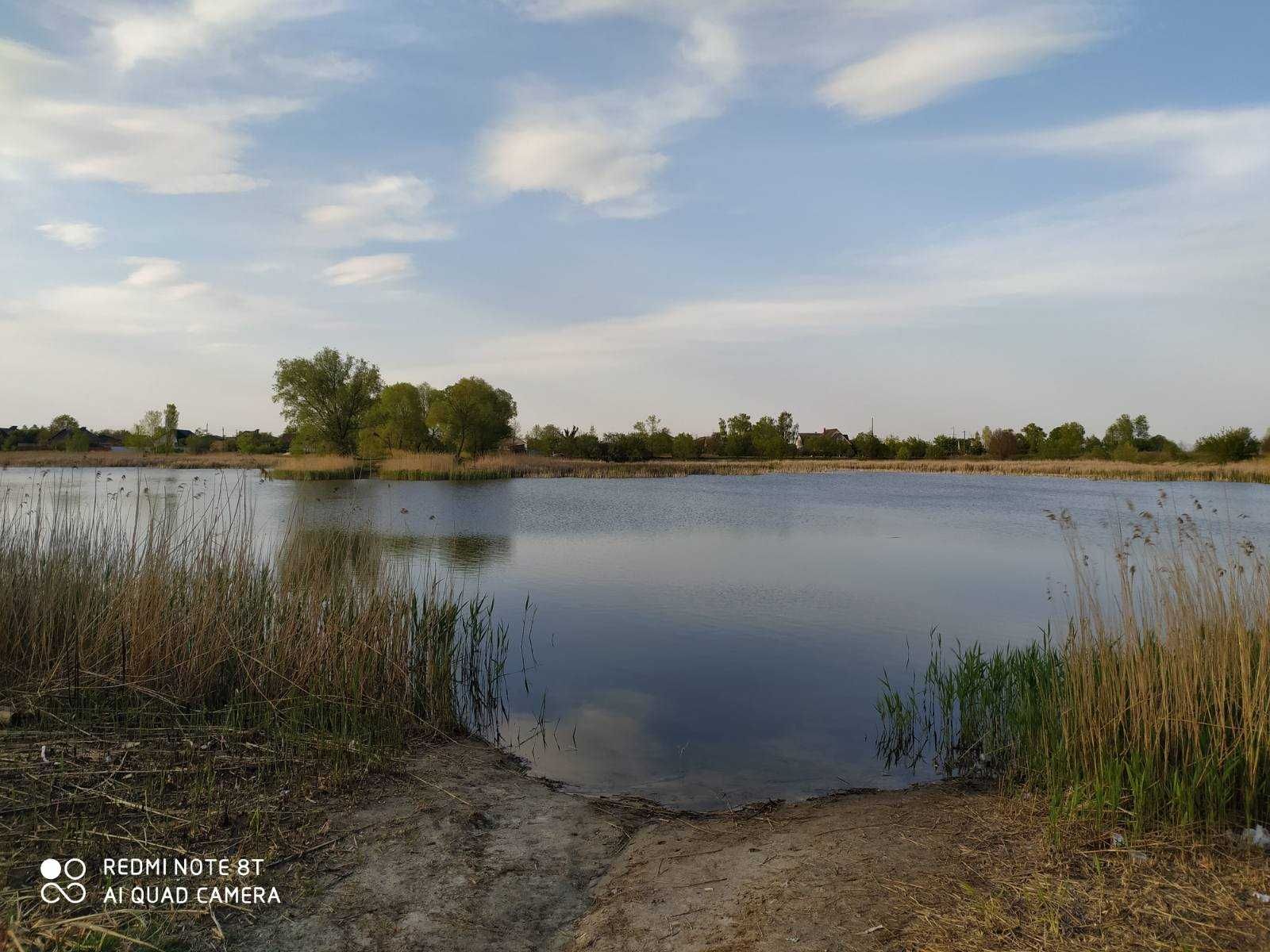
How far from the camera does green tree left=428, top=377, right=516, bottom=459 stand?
60.0 meters

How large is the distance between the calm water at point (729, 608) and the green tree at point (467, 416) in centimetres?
3004

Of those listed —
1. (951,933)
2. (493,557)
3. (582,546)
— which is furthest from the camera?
(582,546)

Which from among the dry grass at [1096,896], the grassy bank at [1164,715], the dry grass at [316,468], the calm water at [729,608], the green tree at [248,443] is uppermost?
the green tree at [248,443]

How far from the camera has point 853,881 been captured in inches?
150

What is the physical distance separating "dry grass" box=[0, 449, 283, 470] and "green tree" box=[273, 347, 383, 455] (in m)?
3.46

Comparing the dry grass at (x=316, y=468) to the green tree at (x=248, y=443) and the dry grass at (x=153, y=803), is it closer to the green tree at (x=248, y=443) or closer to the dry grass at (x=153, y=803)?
the green tree at (x=248, y=443)

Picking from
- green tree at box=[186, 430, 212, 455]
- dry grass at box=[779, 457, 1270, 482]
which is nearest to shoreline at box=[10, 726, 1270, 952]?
dry grass at box=[779, 457, 1270, 482]

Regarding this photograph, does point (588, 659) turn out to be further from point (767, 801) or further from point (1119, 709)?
point (1119, 709)

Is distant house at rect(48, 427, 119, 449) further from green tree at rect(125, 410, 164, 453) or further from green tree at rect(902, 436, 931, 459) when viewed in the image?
green tree at rect(902, 436, 931, 459)

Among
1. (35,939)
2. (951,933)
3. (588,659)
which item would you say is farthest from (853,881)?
(588,659)

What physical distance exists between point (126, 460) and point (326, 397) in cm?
1878

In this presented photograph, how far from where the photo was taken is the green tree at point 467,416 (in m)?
60.0

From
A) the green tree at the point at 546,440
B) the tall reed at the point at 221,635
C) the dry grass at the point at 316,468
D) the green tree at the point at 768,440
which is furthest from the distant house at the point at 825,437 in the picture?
the tall reed at the point at 221,635

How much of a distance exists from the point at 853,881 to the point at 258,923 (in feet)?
9.54
